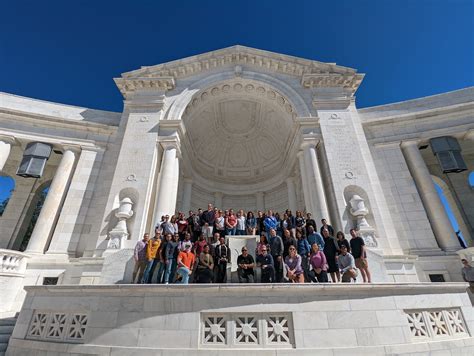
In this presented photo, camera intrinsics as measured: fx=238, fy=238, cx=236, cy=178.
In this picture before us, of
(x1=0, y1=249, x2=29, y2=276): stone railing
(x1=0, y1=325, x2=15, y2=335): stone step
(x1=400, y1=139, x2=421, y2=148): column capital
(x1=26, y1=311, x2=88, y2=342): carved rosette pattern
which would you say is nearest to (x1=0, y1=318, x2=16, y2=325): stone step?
(x1=0, y1=325, x2=15, y2=335): stone step

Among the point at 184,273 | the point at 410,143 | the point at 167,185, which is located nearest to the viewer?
the point at 184,273

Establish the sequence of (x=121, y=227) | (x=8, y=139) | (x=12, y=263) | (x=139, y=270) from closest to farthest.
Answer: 1. (x=139, y=270)
2. (x=12, y=263)
3. (x=121, y=227)
4. (x=8, y=139)

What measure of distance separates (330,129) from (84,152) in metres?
14.9

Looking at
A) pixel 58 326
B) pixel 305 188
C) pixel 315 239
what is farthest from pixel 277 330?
pixel 305 188

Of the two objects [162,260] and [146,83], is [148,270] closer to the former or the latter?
[162,260]

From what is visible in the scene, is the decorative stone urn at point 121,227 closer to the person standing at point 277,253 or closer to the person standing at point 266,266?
the person standing at point 266,266

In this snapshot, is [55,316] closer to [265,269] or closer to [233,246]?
[233,246]

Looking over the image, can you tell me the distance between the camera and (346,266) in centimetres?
726

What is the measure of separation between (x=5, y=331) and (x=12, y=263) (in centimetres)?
396

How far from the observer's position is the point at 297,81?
630 inches

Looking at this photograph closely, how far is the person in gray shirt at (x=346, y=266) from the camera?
709 centimetres

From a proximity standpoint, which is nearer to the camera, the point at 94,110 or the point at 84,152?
the point at 84,152

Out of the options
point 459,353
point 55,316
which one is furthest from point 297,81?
point 55,316

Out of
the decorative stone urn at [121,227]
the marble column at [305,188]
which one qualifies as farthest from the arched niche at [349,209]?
the decorative stone urn at [121,227]
